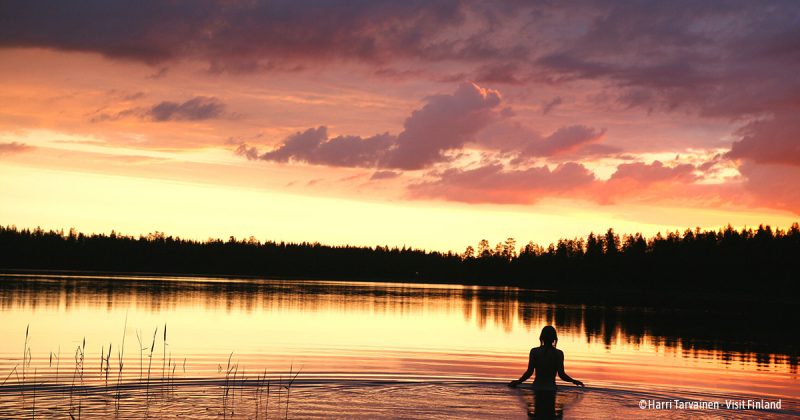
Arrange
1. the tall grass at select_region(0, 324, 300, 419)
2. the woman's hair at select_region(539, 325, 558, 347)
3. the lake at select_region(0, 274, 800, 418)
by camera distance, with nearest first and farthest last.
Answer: the tall grass at select_region(0, 324, 300, 419)
the lake at select_region(0, 274, 800, 418)
the woman's hair at select_region(539, 325, 558, 347)

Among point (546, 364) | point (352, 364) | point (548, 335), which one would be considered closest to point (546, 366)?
point (546, 364)

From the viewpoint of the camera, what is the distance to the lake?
23422 mm

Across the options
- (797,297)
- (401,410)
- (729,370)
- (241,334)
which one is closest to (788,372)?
(729,370)

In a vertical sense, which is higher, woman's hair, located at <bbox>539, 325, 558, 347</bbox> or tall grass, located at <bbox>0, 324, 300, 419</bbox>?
woman's hair, located at <bbox>539, 325, 558, 347</bbox>

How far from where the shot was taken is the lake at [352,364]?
922 inches

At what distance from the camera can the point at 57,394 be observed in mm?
23750

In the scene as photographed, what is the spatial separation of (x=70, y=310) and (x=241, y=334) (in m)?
20.1

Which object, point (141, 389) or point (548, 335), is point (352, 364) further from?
point (548, 335)

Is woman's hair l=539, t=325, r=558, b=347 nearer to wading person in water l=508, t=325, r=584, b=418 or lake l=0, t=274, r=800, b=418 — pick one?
wading person in water l=508, t=325, r=584, b=418

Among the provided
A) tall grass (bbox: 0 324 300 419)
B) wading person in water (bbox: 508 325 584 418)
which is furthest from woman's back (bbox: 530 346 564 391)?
tall grass (bbox: 0 324 300 419)

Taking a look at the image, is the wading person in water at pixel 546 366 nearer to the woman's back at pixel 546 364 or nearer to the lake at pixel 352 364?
the woman's back at pixel 546 364

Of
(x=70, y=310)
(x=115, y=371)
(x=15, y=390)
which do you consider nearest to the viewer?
(x=15, y=390)

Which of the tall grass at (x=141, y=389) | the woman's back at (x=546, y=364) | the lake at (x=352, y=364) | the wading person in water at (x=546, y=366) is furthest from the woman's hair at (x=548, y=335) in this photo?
the tall grass at (x=141, y=389)

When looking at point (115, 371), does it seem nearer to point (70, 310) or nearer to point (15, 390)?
Result: point (15, 390)
